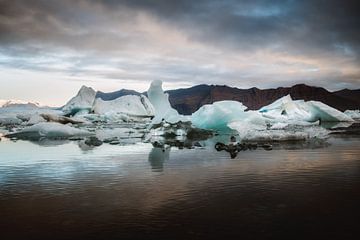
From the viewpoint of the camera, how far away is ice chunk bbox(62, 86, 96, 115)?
153 ft

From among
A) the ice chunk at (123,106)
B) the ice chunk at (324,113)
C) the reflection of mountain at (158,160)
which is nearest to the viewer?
the reflection of mountain at (158,160)

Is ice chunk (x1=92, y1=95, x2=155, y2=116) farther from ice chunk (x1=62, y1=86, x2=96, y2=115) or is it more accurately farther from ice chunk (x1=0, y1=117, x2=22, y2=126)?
ice chunk (x1=0, y1=117, x2=22, y2=126)

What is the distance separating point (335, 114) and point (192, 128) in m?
20.0

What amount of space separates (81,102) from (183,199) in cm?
4358

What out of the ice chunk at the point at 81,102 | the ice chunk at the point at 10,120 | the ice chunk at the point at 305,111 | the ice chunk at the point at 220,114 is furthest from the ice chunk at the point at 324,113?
the ice chunk at the point at 10,120

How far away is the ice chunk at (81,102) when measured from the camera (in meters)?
46.5

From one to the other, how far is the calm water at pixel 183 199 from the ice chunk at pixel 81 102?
38.9 m

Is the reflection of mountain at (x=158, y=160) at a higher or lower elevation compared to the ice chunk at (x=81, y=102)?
lower

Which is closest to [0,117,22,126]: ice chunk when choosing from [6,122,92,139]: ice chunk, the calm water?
[6,122,92,139]: ice chunk

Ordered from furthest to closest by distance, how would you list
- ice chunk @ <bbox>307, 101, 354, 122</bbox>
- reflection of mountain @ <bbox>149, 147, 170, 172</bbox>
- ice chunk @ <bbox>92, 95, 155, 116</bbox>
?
ice chunk @ <bbox>92, 95, 155, 116</bbox> < ice chunk @ <bbox>307, 101, 354, 122</bbox> < reflection of mountain @ <bbox>149, 147, 170, 172</bbox>

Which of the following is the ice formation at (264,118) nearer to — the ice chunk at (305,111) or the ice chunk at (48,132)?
the ice chunk at (305,111)

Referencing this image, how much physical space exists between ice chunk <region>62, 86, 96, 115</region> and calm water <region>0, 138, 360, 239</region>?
3890 cm

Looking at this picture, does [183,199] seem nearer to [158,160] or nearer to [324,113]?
[158,160]

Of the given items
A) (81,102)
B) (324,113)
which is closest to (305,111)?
(324,113)
